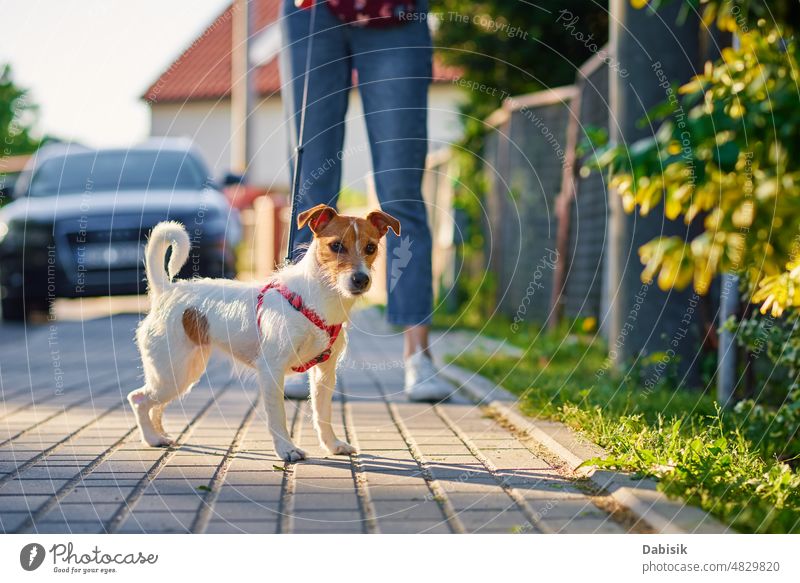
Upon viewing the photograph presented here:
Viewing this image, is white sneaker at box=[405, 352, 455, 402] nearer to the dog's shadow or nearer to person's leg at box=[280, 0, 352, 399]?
person's leg at box=[280, 0, 352, 399]

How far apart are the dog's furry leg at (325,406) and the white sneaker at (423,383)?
3.83 feet

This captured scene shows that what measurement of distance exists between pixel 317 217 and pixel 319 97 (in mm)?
1019

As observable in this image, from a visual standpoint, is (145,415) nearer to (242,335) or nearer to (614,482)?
(242,335)

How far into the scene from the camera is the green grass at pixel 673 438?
9.12ft

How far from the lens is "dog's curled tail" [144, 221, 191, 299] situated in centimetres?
362

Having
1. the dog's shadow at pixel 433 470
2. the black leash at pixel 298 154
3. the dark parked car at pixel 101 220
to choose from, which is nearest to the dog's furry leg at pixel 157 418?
the dog's shadow at pixel 433 470

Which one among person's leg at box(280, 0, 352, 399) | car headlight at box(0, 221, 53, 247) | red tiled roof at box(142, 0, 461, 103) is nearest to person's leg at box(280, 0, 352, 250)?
person's leg at box(280, 0, 352, 399)

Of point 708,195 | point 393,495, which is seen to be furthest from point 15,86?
point 708,195

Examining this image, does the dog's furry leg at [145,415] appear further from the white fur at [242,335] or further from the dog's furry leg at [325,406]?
the dog's furry leg at [325,406]

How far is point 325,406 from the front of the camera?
3.64 m

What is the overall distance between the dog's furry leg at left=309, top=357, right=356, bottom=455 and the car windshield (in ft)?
16.2

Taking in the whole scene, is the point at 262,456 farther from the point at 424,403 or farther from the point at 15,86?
the point at 15,86

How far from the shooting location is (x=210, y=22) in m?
4.84
